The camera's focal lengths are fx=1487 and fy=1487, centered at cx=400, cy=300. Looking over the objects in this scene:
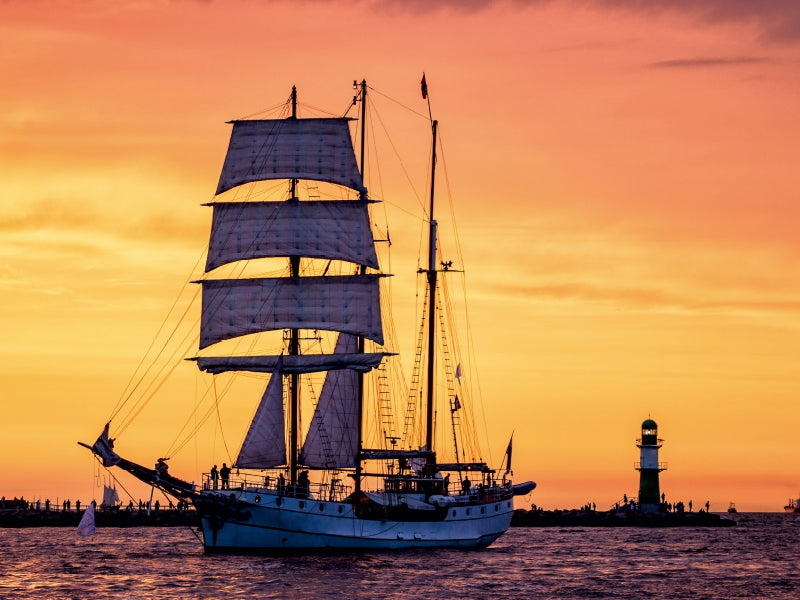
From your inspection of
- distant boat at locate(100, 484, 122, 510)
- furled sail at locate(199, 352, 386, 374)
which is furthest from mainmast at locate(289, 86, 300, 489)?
distant boat at locate(100, 484, 122, 510)

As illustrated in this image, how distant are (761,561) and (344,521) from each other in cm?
2888

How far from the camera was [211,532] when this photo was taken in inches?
3285

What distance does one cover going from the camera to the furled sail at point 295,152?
9331 centimetres

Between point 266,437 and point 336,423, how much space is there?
8.32 metres

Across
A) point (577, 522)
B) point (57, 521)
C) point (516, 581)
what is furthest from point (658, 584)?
point (577, 522)

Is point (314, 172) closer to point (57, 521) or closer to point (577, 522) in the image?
point (57, 521)

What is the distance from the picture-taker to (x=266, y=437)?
282 feet

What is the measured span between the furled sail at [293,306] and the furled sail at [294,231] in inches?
64.0

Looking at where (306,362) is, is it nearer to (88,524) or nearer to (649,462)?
(88,524)

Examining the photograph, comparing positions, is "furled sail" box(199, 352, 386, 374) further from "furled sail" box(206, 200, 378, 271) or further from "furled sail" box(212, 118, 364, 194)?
"furled sail" box(212, 118, 364, 194)

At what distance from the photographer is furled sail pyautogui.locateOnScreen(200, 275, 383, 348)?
306ft

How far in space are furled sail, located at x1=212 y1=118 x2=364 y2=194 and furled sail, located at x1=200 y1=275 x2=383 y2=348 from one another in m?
6.40

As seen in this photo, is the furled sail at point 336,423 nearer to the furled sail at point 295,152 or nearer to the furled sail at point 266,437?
the furled sail at point 266,437

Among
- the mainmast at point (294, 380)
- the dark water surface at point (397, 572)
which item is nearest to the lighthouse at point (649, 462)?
the dark water surface at point (397, 572)
